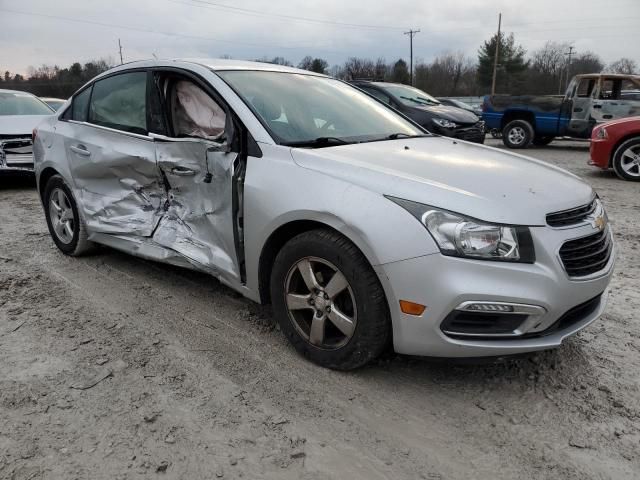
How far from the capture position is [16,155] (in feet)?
27.3

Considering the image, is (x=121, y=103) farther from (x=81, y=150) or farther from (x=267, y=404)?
(x=267, y=404)

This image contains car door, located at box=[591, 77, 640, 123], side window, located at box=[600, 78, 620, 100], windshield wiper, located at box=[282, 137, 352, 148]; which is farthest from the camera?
side window, located at box=[600, 78, 620, 100]

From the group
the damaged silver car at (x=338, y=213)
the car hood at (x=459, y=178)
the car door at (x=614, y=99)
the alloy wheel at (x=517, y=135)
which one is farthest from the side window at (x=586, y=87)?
the car hood at (x=459, y=178)

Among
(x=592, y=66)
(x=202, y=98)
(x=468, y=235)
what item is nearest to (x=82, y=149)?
(x=202, y=98)

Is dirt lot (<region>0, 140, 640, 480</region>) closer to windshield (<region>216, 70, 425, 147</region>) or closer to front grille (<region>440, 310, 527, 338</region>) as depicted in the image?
front grille (<region>440, 310, 527, 338</region>)

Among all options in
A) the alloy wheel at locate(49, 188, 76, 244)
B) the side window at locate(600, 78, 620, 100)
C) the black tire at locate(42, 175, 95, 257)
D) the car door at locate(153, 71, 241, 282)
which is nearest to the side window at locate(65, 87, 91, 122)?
the black tire at locate(42, 175, 95, 257)

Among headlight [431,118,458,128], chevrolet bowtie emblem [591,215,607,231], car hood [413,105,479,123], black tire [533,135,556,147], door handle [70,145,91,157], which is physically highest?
door handle [70,145,91,157]

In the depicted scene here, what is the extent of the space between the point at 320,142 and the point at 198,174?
2.76 ft

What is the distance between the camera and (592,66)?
76.3 meters

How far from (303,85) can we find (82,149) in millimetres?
1938

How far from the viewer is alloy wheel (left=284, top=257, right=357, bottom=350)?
8.87 feet

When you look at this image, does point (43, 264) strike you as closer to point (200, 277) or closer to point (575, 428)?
point (200, 277)

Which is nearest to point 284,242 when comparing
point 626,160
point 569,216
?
point 569,216

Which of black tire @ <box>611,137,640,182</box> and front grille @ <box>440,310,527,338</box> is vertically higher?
front grille @ <box>440,310,527,338</box>
